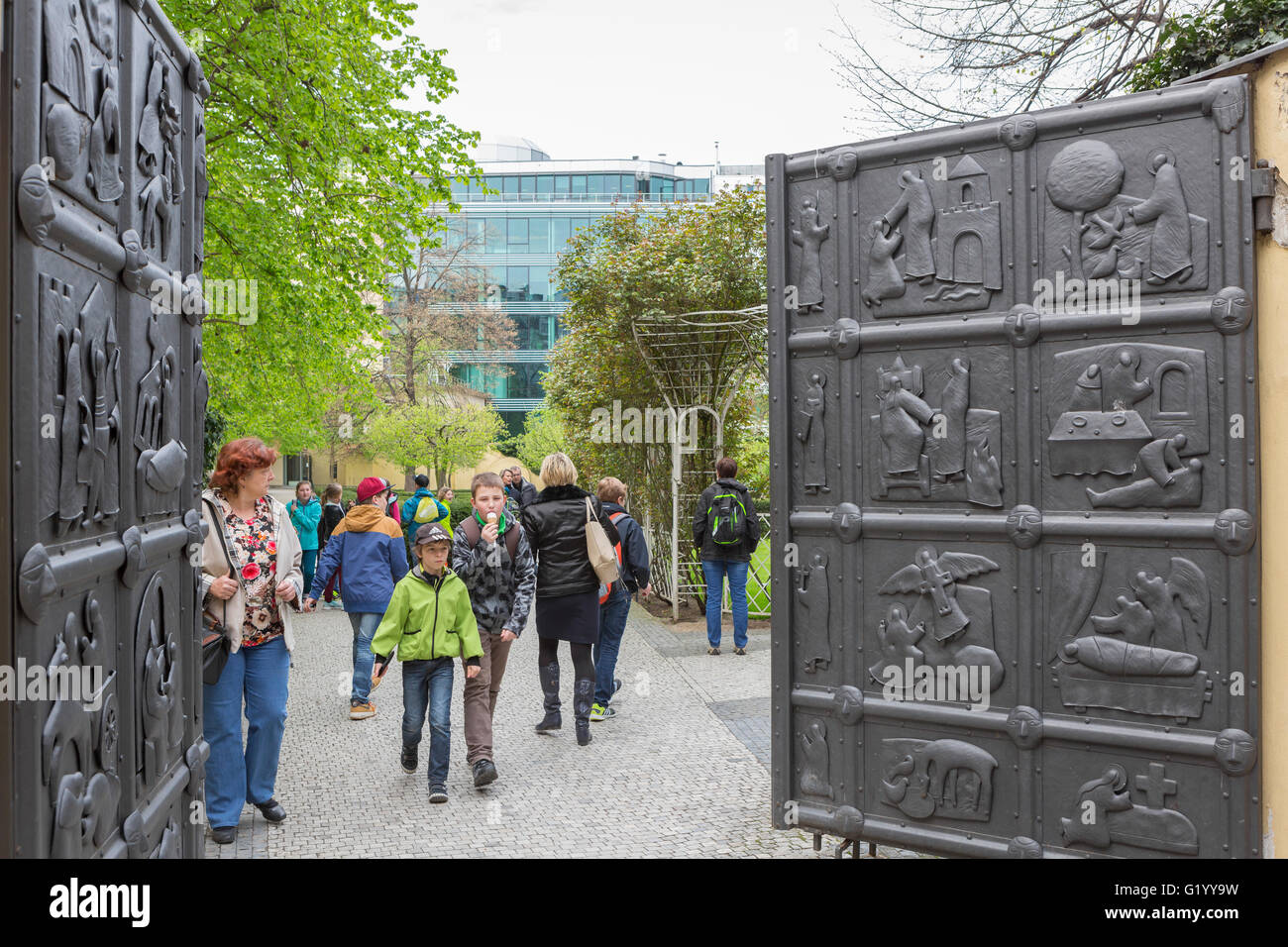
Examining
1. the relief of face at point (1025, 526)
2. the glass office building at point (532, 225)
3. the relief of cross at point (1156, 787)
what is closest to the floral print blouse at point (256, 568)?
the relief of face at point (1025, 526)

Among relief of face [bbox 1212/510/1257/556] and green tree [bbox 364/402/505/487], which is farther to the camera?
green tree [bbox 364/402/505/487]

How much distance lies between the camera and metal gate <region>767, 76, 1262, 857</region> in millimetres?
3686

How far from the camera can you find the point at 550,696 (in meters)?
7.70

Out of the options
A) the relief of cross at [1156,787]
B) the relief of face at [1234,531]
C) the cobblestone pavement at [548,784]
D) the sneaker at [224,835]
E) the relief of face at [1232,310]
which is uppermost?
the relief of face at [1232,310]

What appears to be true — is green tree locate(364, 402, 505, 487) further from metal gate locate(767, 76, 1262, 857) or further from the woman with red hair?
metal gate locate(767, 76, 1262, 857)

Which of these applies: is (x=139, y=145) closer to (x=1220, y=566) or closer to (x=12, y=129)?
(x=12, y=129)

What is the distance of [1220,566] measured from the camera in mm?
3686

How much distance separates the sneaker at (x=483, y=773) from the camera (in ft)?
20.3

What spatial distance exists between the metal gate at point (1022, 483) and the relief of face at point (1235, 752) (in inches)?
0.5

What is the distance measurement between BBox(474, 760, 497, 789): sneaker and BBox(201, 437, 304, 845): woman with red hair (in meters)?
1.14

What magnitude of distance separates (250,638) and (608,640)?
3339 millimetres

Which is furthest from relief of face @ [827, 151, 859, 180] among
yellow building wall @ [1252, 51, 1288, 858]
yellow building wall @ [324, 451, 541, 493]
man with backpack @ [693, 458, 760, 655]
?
yellow building wall @ [324, 451, 541, 493]

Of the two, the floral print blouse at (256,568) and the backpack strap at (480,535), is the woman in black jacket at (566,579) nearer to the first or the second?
the backpack strap at (480,535)

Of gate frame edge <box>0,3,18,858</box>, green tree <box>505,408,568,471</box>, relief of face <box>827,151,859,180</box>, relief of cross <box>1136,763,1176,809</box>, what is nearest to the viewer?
gate frame edge <box>0,3,18,858</box>
